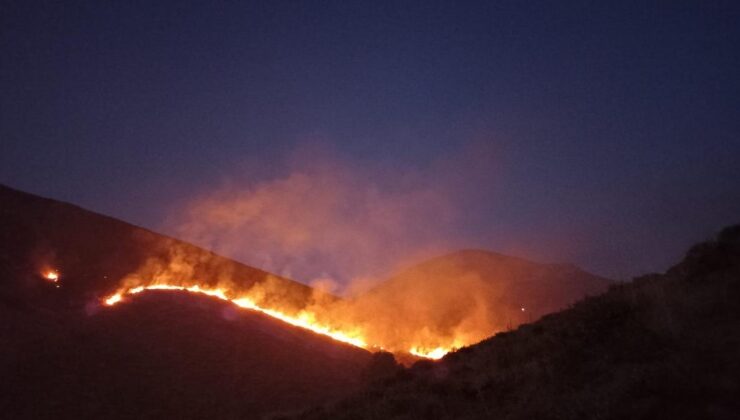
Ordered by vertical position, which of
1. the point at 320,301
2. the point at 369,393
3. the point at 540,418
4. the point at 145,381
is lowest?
the point at 540,418

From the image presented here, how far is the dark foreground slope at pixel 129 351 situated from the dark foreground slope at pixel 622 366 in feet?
32.7

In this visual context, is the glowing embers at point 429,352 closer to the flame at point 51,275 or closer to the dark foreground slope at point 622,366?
the dark foreground slope at point 622,366

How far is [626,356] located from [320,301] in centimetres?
3930

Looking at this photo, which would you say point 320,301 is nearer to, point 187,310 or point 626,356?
point 187,310

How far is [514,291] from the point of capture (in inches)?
2712

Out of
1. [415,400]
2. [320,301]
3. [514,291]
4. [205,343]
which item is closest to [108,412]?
[205,343]

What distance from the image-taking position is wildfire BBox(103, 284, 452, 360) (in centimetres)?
3531

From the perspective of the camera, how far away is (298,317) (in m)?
38.5

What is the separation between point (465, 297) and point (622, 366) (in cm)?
5657

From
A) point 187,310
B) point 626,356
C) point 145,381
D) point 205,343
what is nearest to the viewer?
point 626,356

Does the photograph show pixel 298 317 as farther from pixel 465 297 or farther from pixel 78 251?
pixel 465 297

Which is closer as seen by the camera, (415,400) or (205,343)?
(415,400)

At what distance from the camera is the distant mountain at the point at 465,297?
1921 inches

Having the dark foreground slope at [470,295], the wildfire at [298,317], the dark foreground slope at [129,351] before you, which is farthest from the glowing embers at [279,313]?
the dark foreground slope at [470,295]
